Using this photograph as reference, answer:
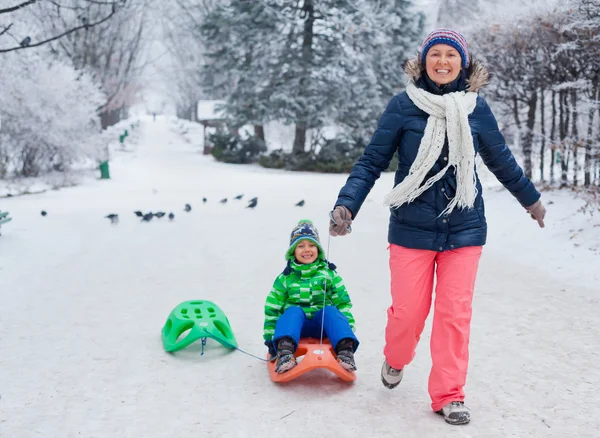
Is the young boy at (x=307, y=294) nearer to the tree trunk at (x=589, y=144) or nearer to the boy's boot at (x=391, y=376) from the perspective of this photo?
the boy's boot at (x=391, y=376)

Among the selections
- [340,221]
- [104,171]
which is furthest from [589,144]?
[104,171]

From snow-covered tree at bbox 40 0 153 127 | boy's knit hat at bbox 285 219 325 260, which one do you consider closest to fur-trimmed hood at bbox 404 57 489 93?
boy's knit hat at bbox 285 219 325 260

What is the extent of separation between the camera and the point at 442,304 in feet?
12.0

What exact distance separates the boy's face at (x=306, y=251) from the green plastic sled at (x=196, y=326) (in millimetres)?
934

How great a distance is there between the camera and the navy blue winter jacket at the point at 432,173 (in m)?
3.61

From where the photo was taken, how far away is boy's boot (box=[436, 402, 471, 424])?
360 cm

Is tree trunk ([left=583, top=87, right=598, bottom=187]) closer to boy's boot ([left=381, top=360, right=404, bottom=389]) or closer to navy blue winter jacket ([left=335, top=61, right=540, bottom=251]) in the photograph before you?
navy blue winter jacket ([left=335, top=61, right=540, bottom=251])

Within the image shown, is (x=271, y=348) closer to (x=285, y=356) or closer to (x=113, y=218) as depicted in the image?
(x=285, y=356)

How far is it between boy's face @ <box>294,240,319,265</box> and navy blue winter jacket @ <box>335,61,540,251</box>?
811mm

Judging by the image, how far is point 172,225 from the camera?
37.7 feet

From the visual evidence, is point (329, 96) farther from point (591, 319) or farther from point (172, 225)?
point (591, 319)

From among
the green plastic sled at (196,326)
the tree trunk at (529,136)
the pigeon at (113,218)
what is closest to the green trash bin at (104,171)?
the pigeon at (113,218)

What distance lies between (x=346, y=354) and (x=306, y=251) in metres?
0.72

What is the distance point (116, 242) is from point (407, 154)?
700cm
